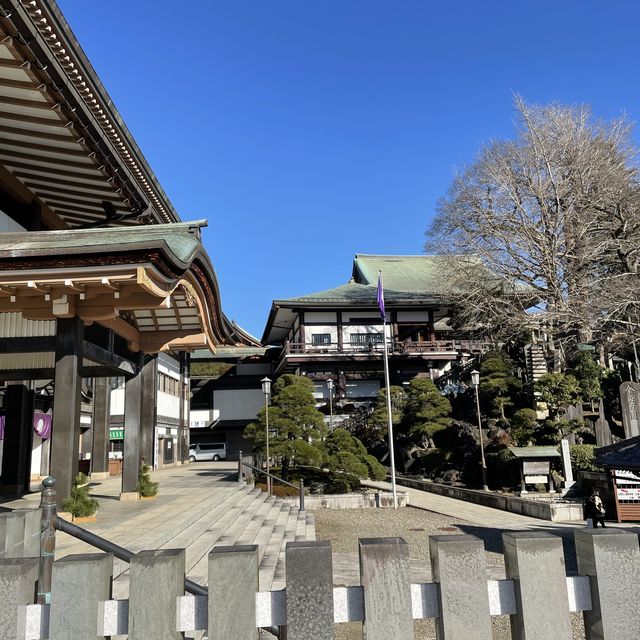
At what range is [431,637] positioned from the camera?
5281mm

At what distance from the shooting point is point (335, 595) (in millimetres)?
2246

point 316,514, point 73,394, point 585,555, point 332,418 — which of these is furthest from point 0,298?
point 332,418

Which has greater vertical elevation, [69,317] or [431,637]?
[69,317]

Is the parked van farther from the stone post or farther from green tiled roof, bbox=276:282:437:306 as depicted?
the stone post

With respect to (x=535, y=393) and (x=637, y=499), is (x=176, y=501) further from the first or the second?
(x=535, y=393)

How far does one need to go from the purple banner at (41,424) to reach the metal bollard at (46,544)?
14696mm

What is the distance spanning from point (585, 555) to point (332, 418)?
1047 inches

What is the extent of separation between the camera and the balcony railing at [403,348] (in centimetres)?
3012

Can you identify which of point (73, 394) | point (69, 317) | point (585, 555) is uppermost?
point (69, 317)

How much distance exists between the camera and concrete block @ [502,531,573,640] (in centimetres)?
225

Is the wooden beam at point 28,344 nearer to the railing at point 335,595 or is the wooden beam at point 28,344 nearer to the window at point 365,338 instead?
the railing at point 335,595

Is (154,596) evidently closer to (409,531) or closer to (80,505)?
(80,505)

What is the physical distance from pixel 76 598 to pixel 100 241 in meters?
5.03

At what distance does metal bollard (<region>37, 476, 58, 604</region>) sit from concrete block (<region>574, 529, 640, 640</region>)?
2.39 m
